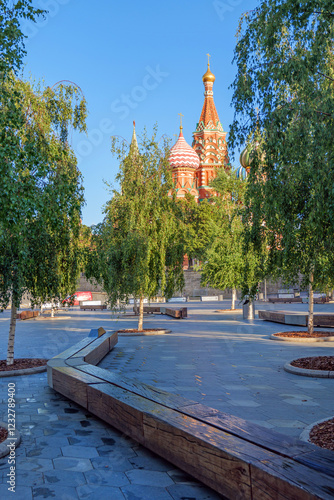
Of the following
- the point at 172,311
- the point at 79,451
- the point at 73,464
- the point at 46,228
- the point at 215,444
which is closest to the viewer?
the point at 215,444

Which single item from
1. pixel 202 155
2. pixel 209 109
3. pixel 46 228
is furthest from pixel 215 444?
pixel 209 109

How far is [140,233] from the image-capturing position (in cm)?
1731

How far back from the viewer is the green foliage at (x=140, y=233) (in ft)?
55.9

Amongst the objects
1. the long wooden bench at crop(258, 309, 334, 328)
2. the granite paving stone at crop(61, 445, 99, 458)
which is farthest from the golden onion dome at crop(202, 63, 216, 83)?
the granite paving stone at crop(61, 445, 99, 458)

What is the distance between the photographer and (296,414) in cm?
670

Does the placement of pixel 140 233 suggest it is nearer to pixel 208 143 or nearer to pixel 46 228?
pixel 46 228

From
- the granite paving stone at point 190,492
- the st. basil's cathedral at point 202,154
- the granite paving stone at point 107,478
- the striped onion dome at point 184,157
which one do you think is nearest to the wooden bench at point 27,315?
the granite paving stone at point 107,478

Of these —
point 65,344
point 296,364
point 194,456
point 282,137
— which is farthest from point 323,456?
point 65,344

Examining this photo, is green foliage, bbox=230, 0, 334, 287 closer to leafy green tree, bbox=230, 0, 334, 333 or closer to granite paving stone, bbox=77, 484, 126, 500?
leafy green tree, bbox=230, 0, 334, 333

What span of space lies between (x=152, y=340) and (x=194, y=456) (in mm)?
12092

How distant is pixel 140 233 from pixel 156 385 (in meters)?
9.15

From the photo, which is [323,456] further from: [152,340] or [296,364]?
[152,340]

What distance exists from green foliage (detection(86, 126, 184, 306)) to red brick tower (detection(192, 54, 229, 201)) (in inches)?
2035

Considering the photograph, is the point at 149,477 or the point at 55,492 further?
the point at 149,477
